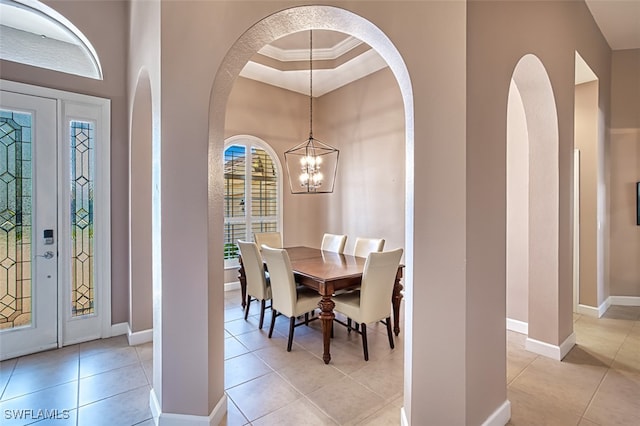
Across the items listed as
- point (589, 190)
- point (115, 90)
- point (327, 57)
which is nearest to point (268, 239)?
point (115, 90)

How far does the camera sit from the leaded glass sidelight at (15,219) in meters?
2.66

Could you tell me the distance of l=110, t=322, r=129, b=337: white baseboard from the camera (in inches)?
124

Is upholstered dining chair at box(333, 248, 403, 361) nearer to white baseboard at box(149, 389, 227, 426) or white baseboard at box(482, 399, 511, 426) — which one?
white baseboard at box(482, 399, 511, 426)

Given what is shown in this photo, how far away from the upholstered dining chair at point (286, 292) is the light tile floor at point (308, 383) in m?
0.36

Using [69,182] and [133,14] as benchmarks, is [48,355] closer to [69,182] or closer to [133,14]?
[69,182]

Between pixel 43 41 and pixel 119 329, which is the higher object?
pixel 43 41

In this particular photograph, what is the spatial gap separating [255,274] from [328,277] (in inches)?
40.3

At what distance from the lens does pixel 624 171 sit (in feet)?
13.7

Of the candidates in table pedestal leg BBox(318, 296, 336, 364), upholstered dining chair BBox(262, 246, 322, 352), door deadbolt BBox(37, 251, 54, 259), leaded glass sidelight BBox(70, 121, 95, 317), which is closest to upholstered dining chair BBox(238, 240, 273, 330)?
upholstered dining chair BBox(262, 246, 322, 352)

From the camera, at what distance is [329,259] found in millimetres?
3586

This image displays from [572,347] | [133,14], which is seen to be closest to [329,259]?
[572,347]

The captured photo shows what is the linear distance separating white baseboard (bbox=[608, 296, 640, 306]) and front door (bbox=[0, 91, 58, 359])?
6.78m

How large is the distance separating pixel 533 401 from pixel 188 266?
252 cm

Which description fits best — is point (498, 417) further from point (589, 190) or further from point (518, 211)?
point (589, 190)
